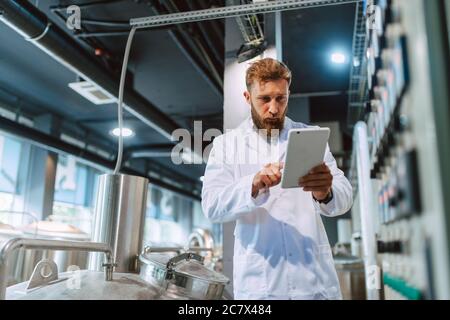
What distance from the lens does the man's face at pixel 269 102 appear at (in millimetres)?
978

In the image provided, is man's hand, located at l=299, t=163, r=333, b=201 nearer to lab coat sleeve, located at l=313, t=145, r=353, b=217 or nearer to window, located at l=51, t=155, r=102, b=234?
lab coat sleeve, located at l=313, t=145, r=353, b=217

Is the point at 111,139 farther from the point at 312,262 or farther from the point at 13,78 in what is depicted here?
the point at 312,262

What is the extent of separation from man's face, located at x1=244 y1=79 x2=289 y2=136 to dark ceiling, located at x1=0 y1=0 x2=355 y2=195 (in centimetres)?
33

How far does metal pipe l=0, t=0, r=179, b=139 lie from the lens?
2345mm

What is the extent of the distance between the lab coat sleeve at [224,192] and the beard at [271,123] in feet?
0.35

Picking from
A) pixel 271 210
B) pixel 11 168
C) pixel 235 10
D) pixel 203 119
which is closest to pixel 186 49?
pixel 203 119

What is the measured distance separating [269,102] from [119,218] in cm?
61

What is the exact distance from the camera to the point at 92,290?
85cm

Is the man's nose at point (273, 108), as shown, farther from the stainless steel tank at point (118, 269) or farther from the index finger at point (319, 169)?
the stainless steel tank at point (118, 269)

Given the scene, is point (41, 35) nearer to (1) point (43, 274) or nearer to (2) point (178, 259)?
(1) point (43, 274)

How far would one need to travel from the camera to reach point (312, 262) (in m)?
0.96

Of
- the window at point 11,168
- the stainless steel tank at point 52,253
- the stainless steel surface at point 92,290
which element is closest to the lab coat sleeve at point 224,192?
the stainless steel surface at point 92,290
